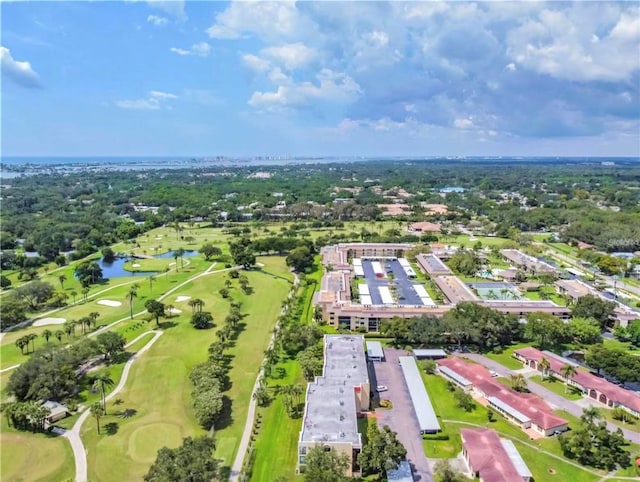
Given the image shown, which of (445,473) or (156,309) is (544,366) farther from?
(156,309)

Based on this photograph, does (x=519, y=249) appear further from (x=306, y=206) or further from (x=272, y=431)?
(x=272, y=431)

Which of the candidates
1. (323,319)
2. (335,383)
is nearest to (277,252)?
(323,319)

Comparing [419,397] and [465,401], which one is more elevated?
[465,401]

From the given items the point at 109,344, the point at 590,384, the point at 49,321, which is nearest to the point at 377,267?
the point at 590,384

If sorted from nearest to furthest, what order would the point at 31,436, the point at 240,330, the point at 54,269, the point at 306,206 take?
the point at 31,436
the point at 240,330
the point at 54,269
the point at 306,206


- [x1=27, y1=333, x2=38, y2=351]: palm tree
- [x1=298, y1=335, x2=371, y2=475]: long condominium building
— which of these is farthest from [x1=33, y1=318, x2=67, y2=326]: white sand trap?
[x1=298, y1=335, x2=371, y2=475]: long condominium building
